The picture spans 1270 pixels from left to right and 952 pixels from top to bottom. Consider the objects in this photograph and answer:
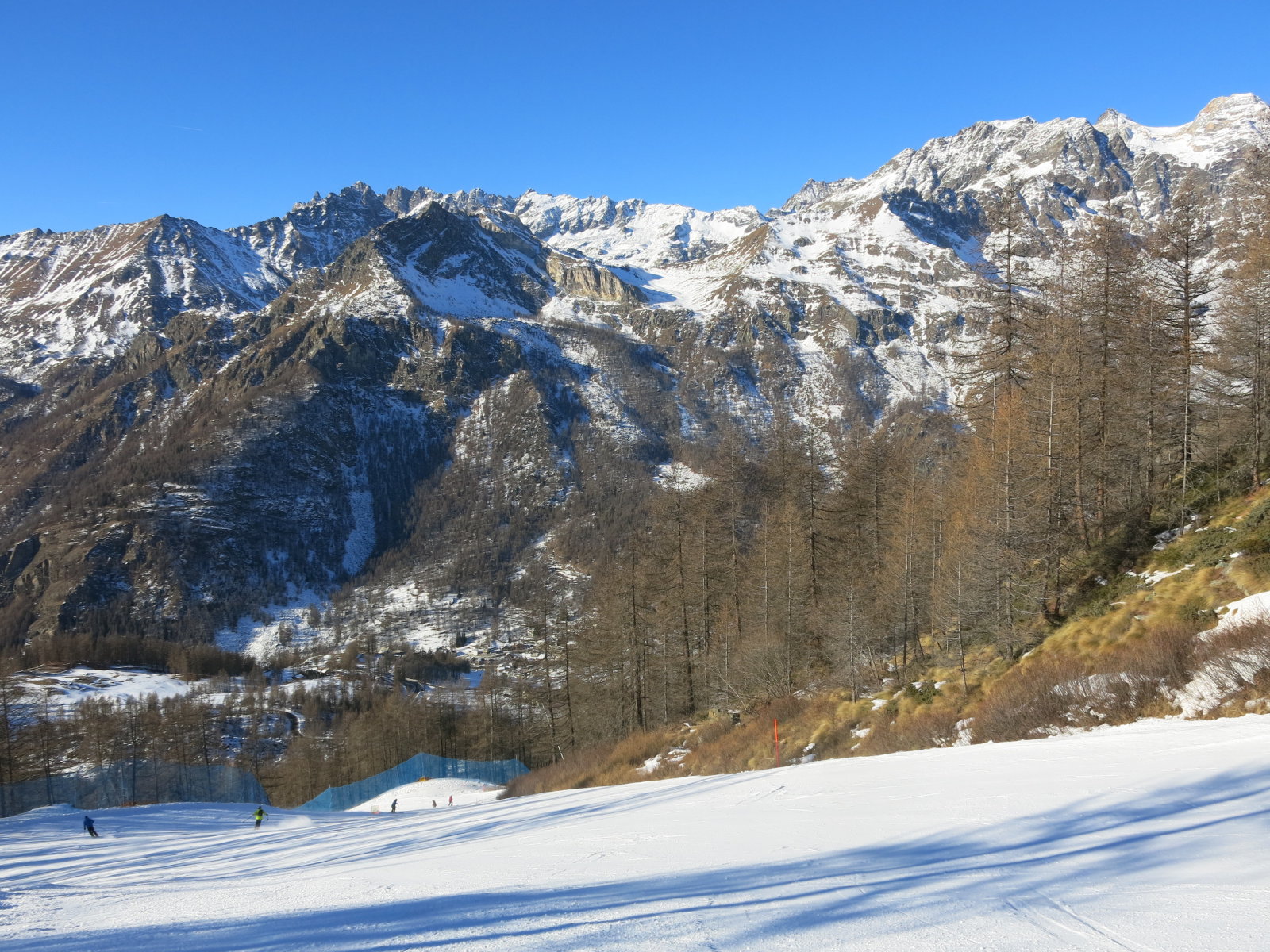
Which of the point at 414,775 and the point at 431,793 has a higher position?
the point at 431,793

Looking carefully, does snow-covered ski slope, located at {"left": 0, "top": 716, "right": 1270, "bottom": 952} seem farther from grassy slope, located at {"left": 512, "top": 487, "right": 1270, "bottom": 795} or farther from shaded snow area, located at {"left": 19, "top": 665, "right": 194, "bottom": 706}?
shaded snow area, located at {"left": 19, "top": 665, "right": 194, "bottom": 706}

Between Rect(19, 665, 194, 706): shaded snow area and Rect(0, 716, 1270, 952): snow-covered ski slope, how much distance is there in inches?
5286

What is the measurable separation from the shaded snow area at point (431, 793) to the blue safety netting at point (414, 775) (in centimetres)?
296

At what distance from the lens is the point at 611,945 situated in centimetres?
477

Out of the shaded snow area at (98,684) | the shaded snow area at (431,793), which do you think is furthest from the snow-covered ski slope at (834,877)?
the shaded snow area at (98,684)

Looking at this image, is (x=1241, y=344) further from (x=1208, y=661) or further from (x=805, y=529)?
(x=1208, y=661)

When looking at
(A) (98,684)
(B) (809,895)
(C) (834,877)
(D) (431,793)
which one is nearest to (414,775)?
(D) (431,793)

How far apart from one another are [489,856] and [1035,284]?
32403 millimetres

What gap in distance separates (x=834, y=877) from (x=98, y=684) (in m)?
158

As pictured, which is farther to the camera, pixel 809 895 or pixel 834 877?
pixel 834 877

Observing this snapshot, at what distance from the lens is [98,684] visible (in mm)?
125625

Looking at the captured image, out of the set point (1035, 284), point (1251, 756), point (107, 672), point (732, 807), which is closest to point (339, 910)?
point (732, 807)

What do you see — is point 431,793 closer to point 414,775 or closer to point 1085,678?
point 414,775

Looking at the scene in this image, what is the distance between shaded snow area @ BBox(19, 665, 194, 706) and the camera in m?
116
